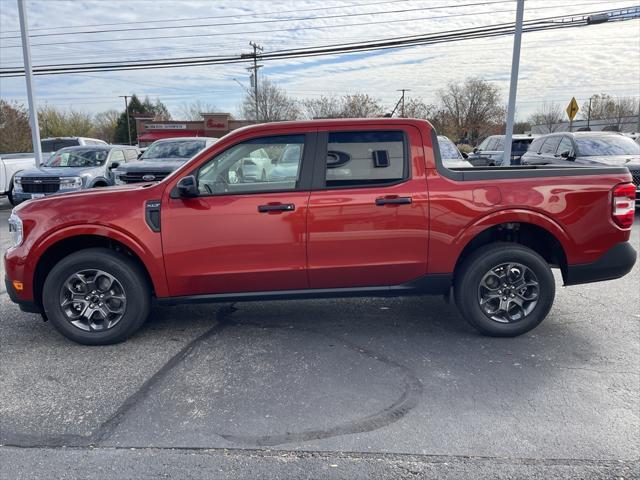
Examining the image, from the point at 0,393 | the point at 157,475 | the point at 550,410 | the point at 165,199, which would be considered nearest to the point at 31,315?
the point at 0,393

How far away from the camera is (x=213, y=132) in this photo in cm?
5741

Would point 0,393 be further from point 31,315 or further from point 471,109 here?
point 471,109

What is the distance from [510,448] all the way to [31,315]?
4.82 m

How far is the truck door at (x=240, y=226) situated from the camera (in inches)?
161

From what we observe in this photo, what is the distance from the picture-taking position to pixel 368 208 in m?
4.15

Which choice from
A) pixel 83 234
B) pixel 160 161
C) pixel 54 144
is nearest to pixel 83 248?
pixel 83 234

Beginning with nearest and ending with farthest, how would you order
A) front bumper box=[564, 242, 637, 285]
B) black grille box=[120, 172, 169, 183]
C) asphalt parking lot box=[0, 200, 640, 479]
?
1. asphalt parking lot box=[0, 200, 640, 479]
2. front bumper box=[564, 242, 637, 285]
3. black grille box=[120, 172, 169, 183]

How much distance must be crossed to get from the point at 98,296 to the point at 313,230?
1.99 meters

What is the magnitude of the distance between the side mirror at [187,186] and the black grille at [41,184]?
29.3 feet

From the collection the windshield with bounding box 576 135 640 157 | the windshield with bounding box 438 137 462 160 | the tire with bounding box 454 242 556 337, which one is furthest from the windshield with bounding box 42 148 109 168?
the windshield with bounding box 576 135 640 157

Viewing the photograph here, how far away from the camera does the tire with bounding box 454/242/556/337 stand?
170 inches

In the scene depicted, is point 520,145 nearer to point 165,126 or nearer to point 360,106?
point 360,106

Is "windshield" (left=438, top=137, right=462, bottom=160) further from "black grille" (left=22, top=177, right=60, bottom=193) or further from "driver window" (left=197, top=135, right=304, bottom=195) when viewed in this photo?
"black grille" (left=22, top=177, right=60, bottom=193)

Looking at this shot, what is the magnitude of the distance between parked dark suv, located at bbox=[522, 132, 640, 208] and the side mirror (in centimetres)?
985
